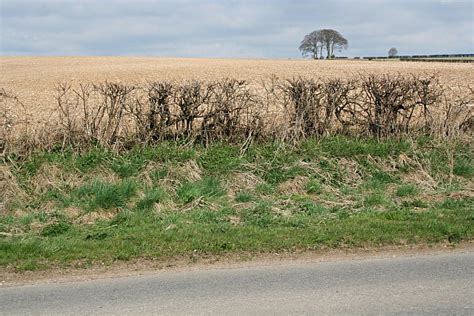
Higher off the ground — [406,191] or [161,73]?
[161,73]

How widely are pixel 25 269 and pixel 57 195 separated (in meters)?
3.15

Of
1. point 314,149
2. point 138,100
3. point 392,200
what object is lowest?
point 392,200

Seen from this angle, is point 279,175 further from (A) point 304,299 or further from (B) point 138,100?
(A) point 304,299

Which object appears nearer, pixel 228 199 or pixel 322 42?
pixel 228 199

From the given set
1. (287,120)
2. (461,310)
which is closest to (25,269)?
(461,310)

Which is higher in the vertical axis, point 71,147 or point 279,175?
point 71,147

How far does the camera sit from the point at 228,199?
8.20 meters

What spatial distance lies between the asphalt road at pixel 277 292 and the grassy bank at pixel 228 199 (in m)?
0.68

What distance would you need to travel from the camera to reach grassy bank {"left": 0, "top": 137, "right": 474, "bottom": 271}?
5906mm

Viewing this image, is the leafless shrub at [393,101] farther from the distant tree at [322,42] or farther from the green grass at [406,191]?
the distant tree at [322,42]

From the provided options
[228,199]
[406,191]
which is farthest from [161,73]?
[406,191]

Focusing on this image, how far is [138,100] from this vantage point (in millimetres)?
10180

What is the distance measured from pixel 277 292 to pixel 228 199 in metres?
3.80

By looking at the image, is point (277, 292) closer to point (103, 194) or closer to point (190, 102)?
point (103, 194)
